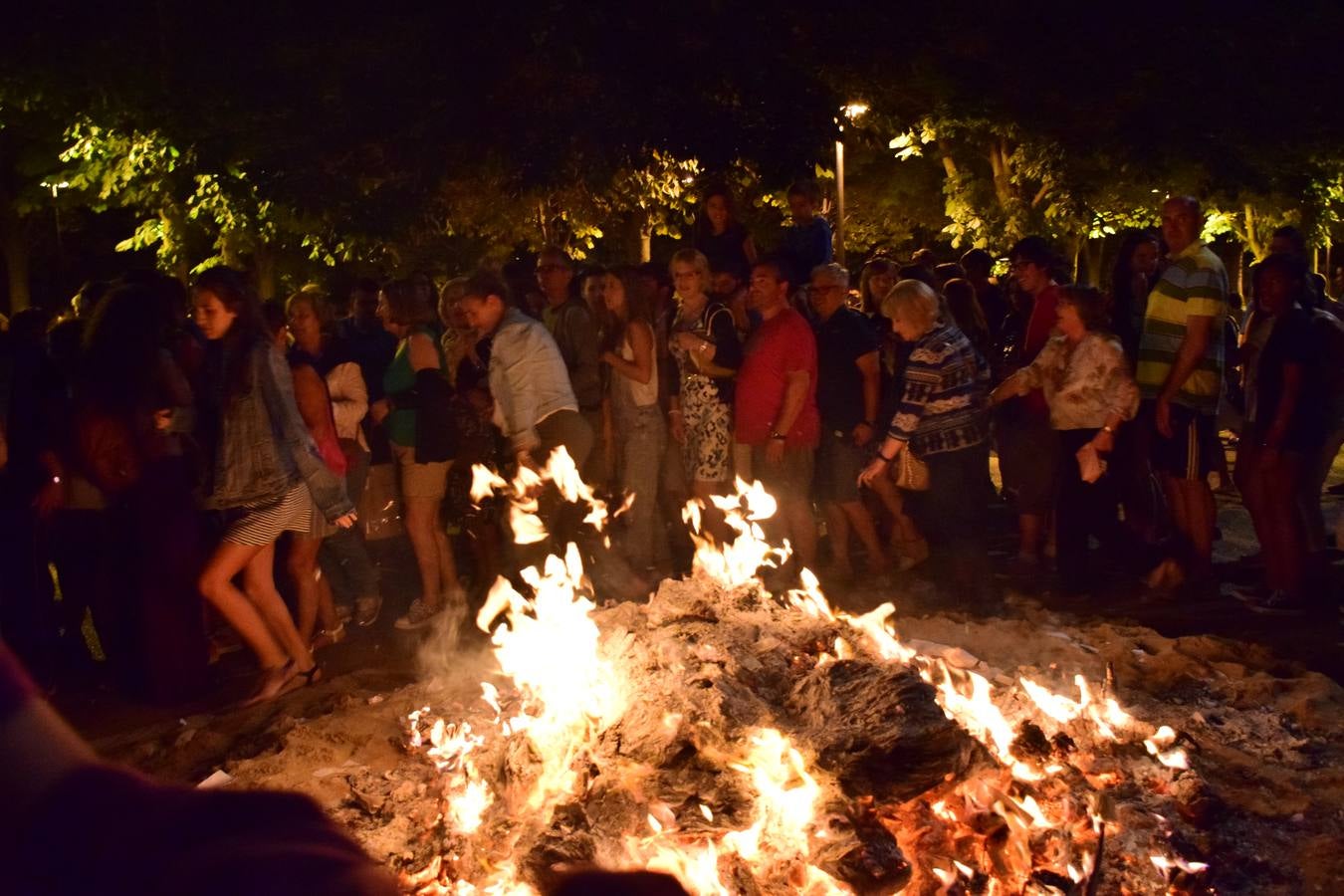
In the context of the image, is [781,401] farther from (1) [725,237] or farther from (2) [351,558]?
(2) [351,558]

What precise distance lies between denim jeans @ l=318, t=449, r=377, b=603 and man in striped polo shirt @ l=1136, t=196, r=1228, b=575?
5.06 meters

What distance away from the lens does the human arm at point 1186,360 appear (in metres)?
7.34

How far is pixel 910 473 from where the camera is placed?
801cm

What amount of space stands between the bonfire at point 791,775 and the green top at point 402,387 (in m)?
2.68

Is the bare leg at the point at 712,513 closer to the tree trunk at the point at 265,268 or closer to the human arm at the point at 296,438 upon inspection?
the human arm at the point at 296,438

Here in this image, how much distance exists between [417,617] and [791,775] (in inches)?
158

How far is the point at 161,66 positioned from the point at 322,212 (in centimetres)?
175

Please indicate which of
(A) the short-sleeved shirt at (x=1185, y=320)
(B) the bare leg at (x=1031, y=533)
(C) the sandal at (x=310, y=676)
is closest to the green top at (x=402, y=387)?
(C) the sandal at (x=310, y=676)

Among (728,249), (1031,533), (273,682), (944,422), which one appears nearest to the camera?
(273,682)

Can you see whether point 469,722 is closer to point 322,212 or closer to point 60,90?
point 322,212

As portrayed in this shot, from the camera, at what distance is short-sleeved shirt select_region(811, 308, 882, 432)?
809cm

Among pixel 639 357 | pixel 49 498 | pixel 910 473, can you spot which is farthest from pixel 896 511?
pixel 49 498

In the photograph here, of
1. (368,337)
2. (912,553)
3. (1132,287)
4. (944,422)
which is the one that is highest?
(368,337)

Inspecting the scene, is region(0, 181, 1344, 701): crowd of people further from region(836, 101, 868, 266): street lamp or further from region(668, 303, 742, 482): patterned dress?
region(836, 101, 868, 266): street lamp
